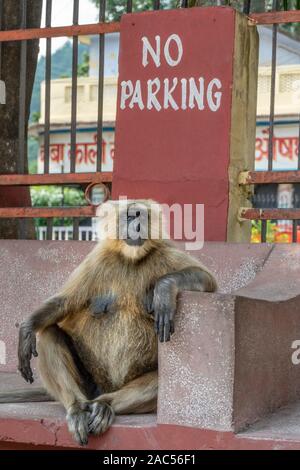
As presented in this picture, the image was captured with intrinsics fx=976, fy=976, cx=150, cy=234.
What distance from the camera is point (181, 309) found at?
419 centimetres

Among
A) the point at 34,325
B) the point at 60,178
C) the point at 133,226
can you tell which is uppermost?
the point at 60,178

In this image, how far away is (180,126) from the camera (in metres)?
5.82

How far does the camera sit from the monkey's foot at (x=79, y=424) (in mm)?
4207

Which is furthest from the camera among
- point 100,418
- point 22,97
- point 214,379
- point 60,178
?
point 22,97

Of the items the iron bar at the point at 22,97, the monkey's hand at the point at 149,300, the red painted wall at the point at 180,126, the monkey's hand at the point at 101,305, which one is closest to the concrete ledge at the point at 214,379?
the monkey's hand at the point at 149,300

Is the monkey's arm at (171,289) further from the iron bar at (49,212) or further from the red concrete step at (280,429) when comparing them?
the iron bar at (49,212)

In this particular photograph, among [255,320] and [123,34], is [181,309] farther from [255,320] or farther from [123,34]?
[123,34]

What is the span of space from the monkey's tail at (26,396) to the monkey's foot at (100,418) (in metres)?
0.64

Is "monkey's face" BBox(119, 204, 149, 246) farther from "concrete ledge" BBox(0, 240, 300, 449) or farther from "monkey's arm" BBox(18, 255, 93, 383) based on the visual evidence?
"concrete ledge" BBox(0, 240, 300, 449)

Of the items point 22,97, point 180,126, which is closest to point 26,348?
point 180,126

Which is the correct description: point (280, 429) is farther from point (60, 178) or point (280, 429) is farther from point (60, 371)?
point (60, 178)

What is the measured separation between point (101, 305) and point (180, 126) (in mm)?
1565
